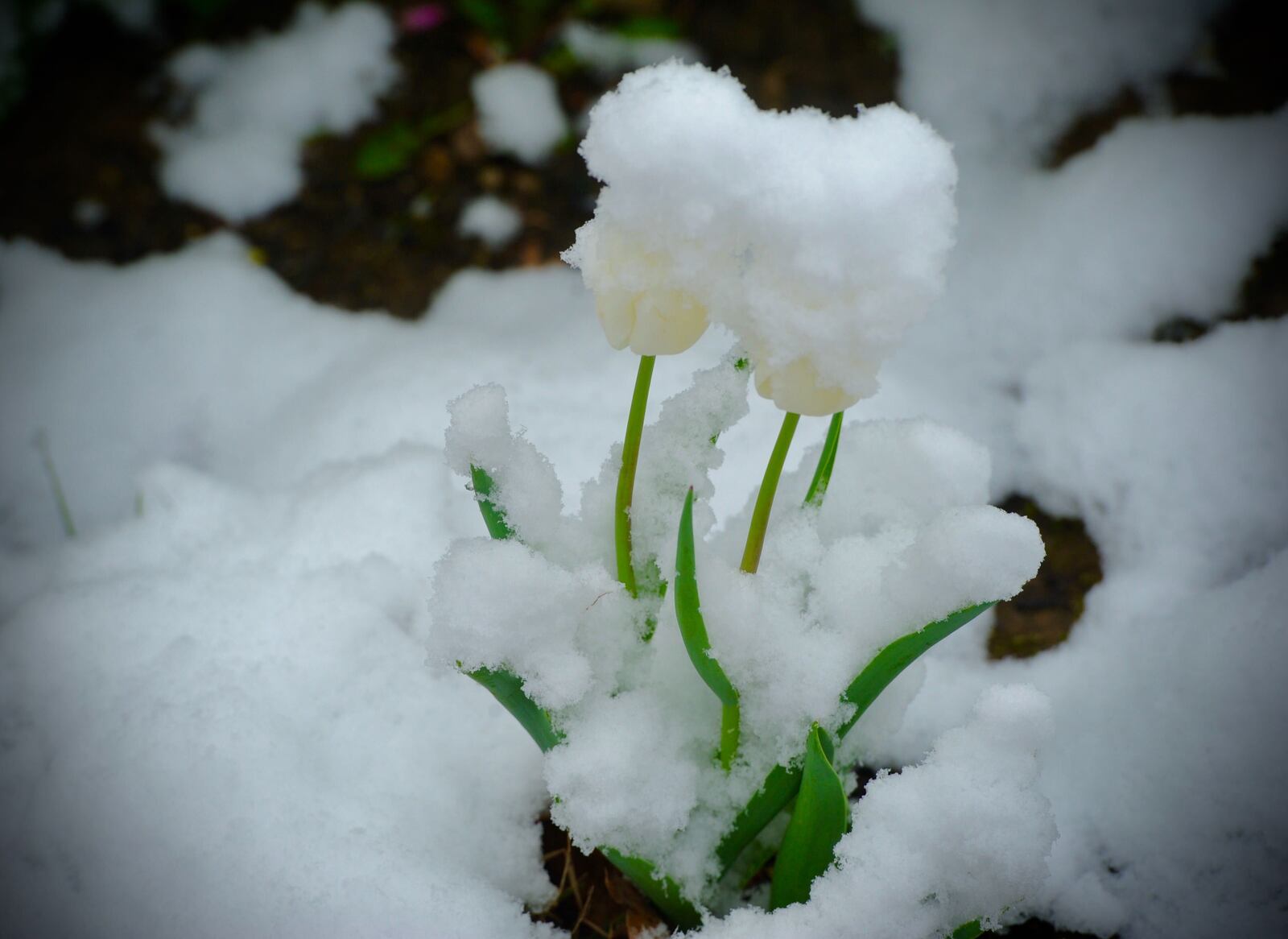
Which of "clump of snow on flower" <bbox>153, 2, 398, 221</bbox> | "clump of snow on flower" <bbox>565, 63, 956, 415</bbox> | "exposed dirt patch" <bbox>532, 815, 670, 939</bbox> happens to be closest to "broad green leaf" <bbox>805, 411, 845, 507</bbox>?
"clump of snow on flower" <bbox>565, 63, 956, 415</bbox>

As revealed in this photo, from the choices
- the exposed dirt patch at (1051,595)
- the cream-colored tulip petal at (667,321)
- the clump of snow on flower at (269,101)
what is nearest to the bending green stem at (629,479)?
the cream-colored tulip petal at (667,321)

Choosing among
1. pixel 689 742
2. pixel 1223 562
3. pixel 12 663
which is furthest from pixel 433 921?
pixel 1223 562

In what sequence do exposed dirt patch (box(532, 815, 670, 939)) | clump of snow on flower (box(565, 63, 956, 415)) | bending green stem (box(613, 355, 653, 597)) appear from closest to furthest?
1. clump of snow on flower (box(565, 63, 956, 415))
2. bending green stem (box(613, 355, 653, 597))
3. exposed dirt patch (box(532, 815, 670, 939))

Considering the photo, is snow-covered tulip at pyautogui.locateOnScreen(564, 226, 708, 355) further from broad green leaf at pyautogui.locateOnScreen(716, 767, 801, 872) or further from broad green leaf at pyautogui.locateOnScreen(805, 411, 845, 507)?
broad green leaf at pyautogui.locateOnScreen(716, 767, 801, 872)

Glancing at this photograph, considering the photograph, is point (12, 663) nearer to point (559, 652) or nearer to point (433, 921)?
point (433, 921)

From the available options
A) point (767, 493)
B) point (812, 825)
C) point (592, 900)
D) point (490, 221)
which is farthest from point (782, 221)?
point (490, 221)

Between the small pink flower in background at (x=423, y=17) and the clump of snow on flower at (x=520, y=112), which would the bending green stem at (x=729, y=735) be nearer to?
the clump of snow on flower at (x=520, y=112)
